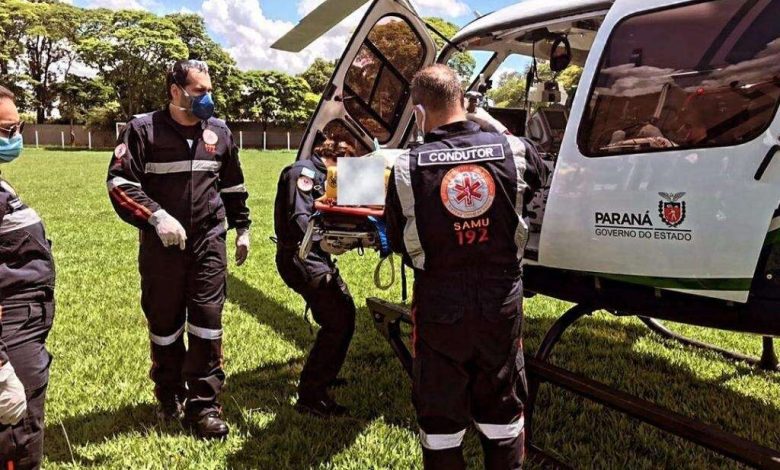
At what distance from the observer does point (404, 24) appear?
4789 mm

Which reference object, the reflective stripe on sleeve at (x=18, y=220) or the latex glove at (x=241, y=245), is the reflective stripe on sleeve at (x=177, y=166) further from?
the reflective stripe on sleeve at (x=18, y=220)

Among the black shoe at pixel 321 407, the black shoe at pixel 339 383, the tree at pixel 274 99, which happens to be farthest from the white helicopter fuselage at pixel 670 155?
the tree at pixel 274 99

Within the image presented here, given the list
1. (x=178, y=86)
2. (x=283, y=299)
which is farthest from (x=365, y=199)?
(x=283, y=299)

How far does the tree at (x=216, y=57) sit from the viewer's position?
52.4 m

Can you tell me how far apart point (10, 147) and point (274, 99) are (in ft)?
185

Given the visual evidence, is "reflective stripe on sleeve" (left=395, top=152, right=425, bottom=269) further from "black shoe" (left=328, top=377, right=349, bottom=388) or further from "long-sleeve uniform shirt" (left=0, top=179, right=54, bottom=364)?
"black shoe" (left=328, top=377, right=349, bottom=388)

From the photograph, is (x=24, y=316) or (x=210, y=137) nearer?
(x=24, y=316)

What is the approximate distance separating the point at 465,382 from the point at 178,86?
89.7 inches

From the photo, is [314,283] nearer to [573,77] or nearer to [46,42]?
[573,77]

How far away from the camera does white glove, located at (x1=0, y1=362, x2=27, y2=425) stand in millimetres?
2205

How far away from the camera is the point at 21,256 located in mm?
2600

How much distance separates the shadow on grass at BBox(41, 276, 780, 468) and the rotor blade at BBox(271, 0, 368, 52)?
8.02ft

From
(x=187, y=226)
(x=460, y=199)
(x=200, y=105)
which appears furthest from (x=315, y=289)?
(x=460, y=199)

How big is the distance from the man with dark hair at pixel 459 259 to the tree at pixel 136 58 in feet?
158
